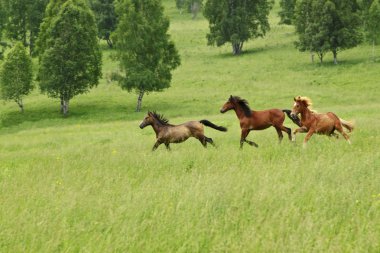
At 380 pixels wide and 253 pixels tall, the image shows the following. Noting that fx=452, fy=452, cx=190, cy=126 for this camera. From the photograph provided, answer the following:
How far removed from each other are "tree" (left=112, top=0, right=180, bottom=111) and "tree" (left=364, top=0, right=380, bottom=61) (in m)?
27.7

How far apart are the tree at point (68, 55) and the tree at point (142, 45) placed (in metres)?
3.15

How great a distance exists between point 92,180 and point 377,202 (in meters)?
6.36

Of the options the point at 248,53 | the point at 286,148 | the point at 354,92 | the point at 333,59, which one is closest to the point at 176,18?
the point at 248,53

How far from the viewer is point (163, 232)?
258 inches

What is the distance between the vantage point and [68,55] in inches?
1917

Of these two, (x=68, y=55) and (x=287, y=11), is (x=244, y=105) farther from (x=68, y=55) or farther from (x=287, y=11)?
(x=287, y=11)

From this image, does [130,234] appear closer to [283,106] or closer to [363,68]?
[283,106]

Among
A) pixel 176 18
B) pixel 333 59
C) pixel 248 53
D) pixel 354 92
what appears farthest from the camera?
pixel 176 18

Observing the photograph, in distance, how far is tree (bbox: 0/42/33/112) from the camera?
159ft

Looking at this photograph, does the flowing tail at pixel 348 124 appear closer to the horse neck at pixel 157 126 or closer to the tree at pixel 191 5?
the horse neck at pixel 157 126

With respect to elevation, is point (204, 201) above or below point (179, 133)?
above

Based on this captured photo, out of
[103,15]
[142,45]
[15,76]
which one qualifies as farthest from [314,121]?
[103,15]

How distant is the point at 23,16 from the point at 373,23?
2168 inches

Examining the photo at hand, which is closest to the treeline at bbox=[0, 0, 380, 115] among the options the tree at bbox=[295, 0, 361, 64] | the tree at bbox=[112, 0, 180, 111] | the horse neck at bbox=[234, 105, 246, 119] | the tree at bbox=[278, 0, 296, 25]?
Answer: the tree at bbox=[112, 0, 180, 111]
